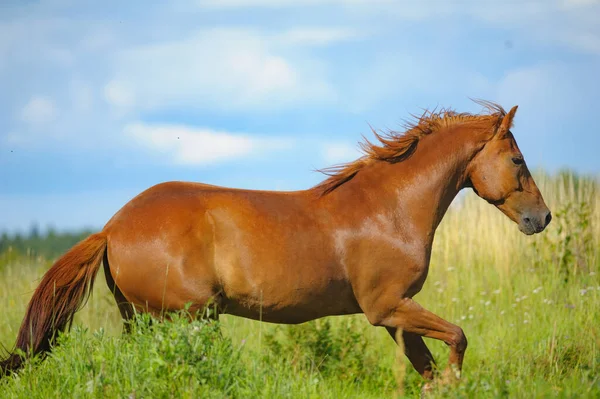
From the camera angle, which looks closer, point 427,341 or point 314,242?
point 314,242

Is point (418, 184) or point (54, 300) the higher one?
point (418, 184)

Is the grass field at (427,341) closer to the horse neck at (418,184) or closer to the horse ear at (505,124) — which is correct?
the horse neck at (418,184)

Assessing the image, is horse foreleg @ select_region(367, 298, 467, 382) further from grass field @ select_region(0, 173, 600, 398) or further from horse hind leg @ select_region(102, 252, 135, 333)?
horse hind leg @ select_region(102, 252, 135, 333)

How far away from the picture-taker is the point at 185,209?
5.18m

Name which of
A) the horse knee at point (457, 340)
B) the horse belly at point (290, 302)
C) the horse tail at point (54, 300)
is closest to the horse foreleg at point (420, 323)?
the horse knee at point (457, 340)

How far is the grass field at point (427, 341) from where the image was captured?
176 inches

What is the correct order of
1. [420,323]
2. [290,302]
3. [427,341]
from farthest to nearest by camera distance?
[427,341] < [420,323] < [290,302]

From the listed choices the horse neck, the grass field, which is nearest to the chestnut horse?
the horse neck

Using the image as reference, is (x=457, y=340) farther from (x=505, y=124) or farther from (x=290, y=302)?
(x=505, y=124)

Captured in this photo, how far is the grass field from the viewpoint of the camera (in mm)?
4465

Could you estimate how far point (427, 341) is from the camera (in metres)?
8.39

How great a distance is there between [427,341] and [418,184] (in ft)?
10.9

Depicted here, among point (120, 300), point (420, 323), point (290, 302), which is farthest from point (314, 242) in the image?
point (120, 300)

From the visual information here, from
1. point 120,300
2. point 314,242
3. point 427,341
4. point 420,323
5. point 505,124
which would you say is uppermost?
point 505,124
